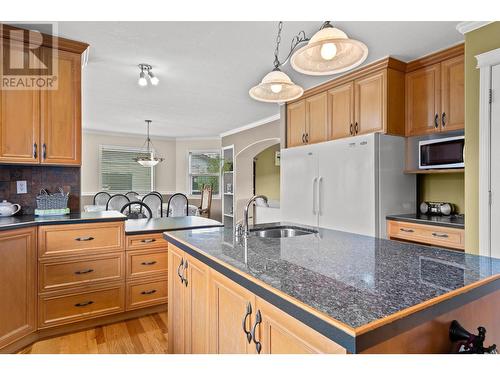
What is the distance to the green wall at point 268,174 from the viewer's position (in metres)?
7.16

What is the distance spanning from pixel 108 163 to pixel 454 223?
A: 673 cm

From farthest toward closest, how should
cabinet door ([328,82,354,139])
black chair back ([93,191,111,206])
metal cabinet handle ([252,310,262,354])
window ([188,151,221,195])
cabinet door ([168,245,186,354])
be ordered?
window ([188,151,221,195]) < black chair back ([93,191,111,206]) < cabinet door ([328,82,354,139]) < cabinet door ([168,245,186,354]) < metal cabinet handle ([252,310,262,354])

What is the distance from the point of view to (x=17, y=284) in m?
2.13

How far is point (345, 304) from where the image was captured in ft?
2.51

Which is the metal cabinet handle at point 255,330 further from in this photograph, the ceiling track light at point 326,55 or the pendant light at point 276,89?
the pendant light at point 276,89

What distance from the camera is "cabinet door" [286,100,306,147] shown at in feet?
12.5

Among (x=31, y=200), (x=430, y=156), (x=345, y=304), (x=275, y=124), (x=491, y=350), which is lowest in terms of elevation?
(x=491, y=350)

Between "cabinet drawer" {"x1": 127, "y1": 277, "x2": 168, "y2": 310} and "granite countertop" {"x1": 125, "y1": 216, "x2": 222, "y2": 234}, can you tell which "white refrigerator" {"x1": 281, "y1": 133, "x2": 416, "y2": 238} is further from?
"cabinet drawer" {"x1": 127, "y1": 277, "x2": 168, "y2": 310}

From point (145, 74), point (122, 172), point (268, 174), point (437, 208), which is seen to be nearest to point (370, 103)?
point (437, 208)

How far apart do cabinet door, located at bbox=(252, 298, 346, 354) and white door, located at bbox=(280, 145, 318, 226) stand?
2.55 m

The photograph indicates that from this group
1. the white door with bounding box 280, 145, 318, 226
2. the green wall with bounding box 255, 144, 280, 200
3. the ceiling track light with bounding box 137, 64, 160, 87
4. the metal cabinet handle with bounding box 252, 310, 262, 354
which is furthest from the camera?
the green wall with bounding box 255, 144, 280, 200

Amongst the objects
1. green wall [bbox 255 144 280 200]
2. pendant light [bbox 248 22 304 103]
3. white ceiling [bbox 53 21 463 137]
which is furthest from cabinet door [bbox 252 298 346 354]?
green wall [bbox 255 144 280 200]
